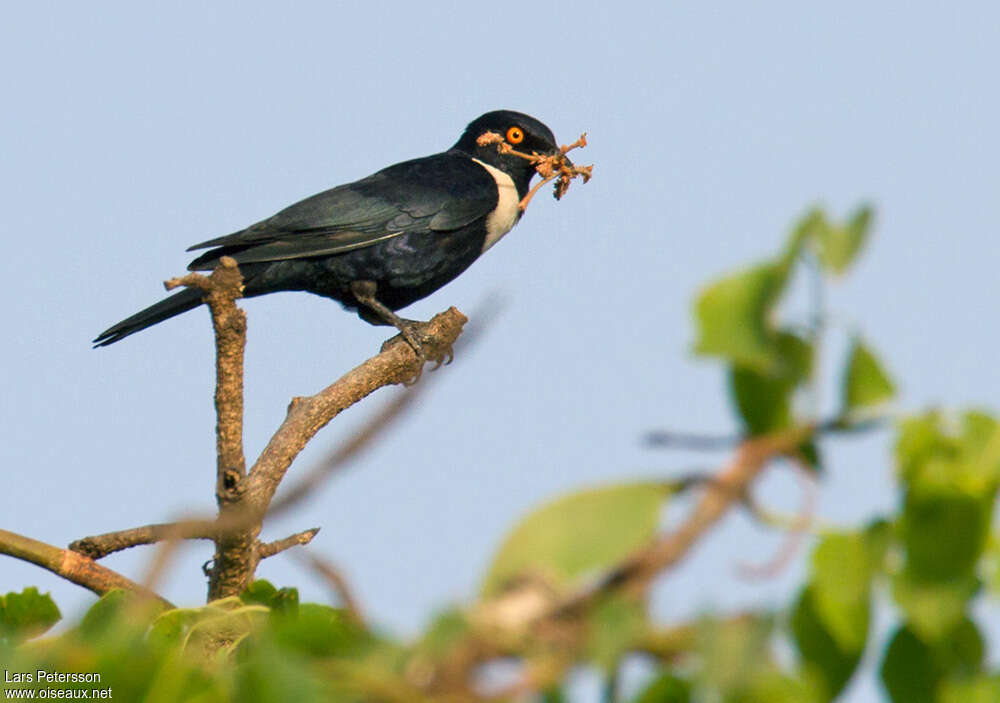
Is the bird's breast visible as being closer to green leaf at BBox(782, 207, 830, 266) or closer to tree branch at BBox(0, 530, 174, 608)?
tree branch at BBox(0, 530, 174, 608)

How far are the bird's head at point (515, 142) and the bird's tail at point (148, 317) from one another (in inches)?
106

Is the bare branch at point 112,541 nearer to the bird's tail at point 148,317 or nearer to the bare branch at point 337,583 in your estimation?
the bare branch at point 337,583

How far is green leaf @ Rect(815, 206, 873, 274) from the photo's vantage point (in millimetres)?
661

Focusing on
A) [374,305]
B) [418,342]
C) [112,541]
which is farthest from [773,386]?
[374,305]

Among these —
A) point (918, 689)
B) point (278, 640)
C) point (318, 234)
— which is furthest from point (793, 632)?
point (318, 234)

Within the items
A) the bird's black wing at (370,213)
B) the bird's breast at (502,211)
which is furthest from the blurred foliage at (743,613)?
the bird's breast at (502,211)

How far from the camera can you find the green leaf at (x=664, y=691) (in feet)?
2.31

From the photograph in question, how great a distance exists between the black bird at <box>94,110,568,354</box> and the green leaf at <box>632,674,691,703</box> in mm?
5497

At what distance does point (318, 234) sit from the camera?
6.78 meters

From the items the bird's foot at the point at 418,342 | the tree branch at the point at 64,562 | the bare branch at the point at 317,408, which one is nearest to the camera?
the tree branch at the point at 64,562

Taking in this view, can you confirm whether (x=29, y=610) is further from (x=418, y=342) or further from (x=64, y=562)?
(x=418, y=342)

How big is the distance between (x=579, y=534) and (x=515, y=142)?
24.9ft

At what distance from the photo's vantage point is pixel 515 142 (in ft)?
26.6

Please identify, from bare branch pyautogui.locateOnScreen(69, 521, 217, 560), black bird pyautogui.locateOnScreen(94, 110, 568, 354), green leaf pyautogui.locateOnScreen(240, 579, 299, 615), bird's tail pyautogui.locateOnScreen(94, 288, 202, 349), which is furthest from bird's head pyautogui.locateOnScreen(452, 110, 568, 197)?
green leaf pyautogui.locateOnScreen(240, 579, 299, 615)
